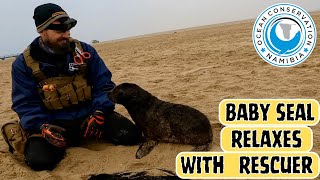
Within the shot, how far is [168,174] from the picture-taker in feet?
11.4

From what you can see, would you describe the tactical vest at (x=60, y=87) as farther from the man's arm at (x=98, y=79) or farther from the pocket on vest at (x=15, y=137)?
the pocket on vest at (x=15, y=137)

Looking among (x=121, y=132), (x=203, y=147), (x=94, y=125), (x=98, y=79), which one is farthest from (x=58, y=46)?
(x=203, y=147)

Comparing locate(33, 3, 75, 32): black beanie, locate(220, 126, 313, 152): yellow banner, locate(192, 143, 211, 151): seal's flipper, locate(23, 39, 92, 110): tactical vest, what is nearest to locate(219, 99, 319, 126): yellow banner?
locate(220, 126, 313, 152): yellow banner

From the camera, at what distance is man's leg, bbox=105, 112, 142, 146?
14.0ft

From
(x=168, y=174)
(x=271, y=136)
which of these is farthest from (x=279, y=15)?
(x=168, y=174)

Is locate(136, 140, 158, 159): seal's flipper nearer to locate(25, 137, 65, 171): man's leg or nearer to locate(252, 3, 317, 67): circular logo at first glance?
locate(25, 137, 65, 171): man's leg

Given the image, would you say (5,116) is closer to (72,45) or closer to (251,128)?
(72,45)

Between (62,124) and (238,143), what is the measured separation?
2.06 m

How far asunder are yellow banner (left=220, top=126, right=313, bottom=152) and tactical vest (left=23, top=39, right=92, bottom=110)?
1761 mm

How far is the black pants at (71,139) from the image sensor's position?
3.84m

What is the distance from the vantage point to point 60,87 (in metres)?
4.27

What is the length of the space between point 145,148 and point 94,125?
25.6 inches

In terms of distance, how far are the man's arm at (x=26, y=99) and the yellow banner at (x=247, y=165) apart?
1.65 m

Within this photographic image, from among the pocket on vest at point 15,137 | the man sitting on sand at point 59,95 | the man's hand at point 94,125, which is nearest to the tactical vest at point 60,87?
the man sitting on sand at point 59,95
